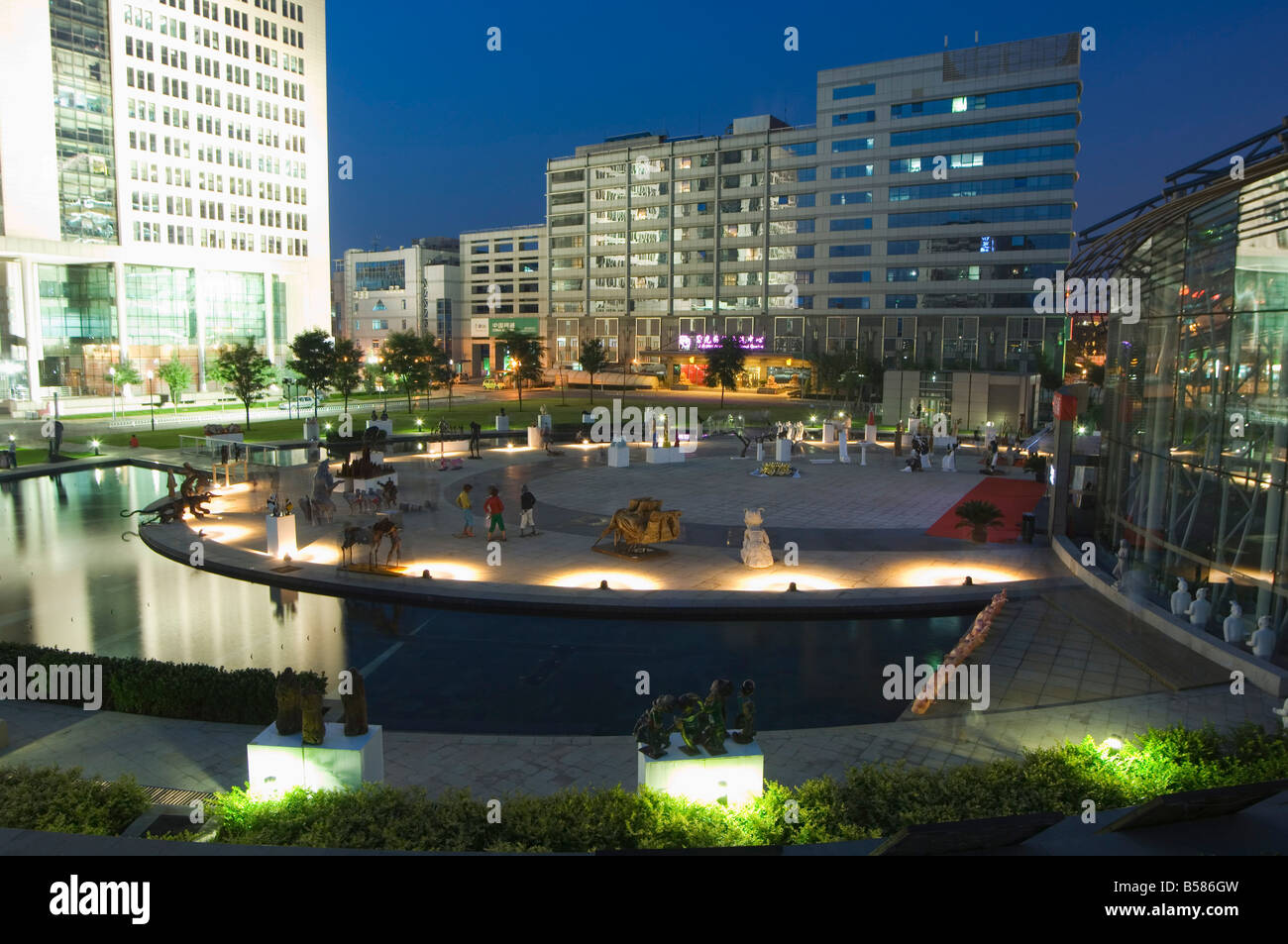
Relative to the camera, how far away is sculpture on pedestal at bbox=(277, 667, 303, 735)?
8883 millimetres

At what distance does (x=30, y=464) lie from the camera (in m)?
36.9

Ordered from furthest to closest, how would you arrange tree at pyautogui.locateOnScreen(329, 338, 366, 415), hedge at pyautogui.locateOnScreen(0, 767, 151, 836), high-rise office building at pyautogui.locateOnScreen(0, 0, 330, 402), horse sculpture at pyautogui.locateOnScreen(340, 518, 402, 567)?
high-rise office building at pyautogui.locateOnScreen(0, 0, 330, 402), tree at pyautogui.locateOnScreen(329, 338, 366, 415), horse sculpture at pyautogui.locateOnScreen(340, 518, 402, 567), hedge at pyautogui.locateOnScreen(0, 767, 151, 836)

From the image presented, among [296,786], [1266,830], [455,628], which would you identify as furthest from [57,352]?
[1266,830]

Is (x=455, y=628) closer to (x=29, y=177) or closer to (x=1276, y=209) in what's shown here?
(x=1276, y=209)

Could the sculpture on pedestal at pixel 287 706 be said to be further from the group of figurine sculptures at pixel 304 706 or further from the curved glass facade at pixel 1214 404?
the curved glass facade at pixel 1214 404

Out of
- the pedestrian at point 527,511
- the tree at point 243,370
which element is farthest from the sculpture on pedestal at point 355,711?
the tree at point 243,370

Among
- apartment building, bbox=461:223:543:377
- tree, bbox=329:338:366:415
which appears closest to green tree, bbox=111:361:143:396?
tree, bbox=329:338:366:415

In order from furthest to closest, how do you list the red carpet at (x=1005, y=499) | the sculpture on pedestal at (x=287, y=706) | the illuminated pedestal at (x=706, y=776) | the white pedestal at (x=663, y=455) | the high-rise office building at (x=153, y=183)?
the high-rise office building at (x=153, y=183) → the white pedestal at (x=663, y=455) → the red carpet at (x=1005, y=499) → the sculpture on pedestal at (x=287, y=706) → the illuminated pedestal at (x=706, y=776)

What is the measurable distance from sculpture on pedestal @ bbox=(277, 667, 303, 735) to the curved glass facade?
525 inches

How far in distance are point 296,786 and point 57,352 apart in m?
86.2

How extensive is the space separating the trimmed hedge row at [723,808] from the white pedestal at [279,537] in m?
12.4

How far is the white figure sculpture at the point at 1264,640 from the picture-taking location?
494 inches

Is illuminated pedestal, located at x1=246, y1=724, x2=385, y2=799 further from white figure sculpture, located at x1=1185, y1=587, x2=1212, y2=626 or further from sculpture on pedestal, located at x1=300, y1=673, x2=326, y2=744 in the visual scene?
white figure sculpture, located at x1=1185, y1=587, x2=1212, y2=626

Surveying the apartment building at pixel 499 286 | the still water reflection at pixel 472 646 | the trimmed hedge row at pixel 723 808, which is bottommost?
the still water reflection at pixel 472 646
